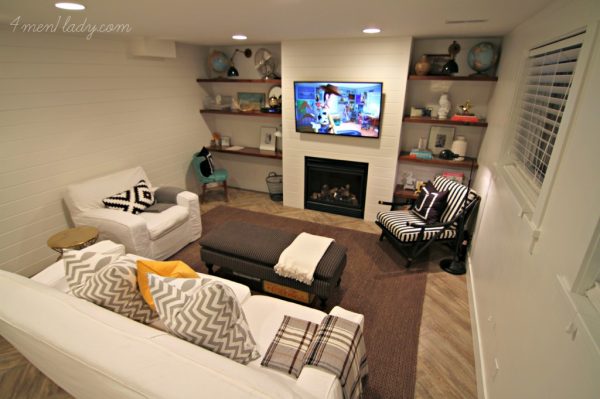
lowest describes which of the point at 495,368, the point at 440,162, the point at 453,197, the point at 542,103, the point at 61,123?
the point at 495,368

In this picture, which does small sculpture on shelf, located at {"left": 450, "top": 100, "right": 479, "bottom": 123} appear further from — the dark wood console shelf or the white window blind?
the dark wood console shelf

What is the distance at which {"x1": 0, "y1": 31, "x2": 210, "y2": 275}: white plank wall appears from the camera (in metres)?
2.74

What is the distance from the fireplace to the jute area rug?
0.47 metres

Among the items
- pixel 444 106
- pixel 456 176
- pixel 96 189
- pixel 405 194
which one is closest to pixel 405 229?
pixel 405 194

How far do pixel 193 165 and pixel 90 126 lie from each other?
5.17 ft

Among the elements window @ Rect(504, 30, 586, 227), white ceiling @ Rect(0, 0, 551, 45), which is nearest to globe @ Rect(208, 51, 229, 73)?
white ceiling @ Rect(0, 0, 551, 45)

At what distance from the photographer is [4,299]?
1435 millimetres

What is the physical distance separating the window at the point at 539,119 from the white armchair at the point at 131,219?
3.13 metres

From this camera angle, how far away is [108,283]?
5.33 feet

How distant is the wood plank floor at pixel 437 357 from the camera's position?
1965 millimetres

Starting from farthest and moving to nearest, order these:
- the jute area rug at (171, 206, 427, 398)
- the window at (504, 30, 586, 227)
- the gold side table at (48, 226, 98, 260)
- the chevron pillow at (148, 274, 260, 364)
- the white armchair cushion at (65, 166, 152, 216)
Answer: the white armchair cushion at (65, 166, 152, 216) < the gold side table at (48, 226, 98, 260) < the jute area rug at (171, 206, 427, 398) < the window at (504, 30, 586, 227) < the chevron pillow at (148, 274, 260, 364)

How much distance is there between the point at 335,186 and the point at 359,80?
5.06 ft

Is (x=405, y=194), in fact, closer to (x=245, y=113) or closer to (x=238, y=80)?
(x=245, y=113)

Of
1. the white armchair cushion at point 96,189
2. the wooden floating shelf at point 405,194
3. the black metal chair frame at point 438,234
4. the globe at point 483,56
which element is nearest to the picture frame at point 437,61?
the globe at point 483,56
